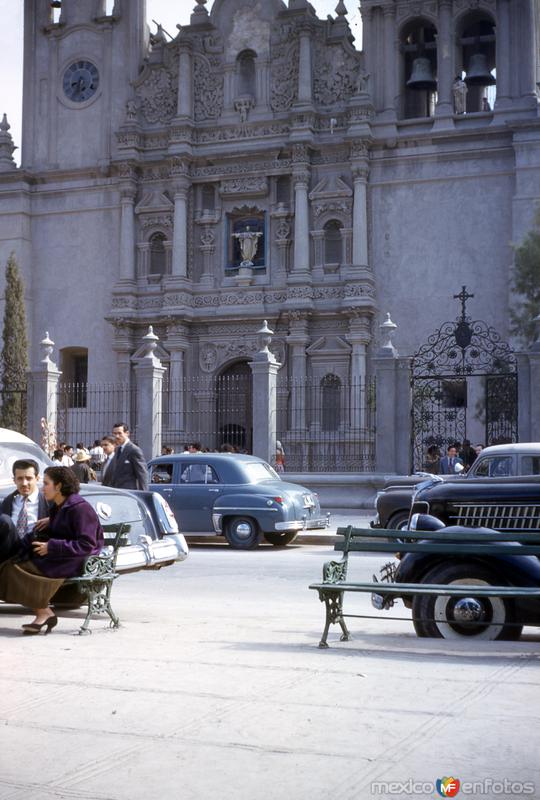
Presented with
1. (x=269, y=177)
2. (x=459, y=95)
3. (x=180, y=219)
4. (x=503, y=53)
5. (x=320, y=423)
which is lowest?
(x=320, y=423)

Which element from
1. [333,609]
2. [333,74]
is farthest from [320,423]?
[333,609]

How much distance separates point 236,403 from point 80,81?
47.6 ft

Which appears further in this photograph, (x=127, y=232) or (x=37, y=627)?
(x=127, y=232)

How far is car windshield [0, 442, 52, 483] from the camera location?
34.1 feet

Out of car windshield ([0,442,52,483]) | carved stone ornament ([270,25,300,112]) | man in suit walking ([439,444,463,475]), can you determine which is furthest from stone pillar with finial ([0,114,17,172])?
car windshield ([0,442,52,483])

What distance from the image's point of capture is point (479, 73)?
119ft

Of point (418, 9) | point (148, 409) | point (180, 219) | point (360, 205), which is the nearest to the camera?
point (148, 409)

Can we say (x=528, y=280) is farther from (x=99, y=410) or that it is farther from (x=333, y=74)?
(x=99, y=410)

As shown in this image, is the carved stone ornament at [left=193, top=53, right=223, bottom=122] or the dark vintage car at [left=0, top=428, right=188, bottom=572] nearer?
the dark vintage car at [left=0, top=428, right=188, bottom=572]

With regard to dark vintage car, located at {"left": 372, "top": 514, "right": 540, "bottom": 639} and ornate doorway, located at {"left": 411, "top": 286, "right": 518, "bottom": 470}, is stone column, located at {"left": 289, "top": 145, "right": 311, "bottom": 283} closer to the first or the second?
ornate doorway, located at {"left": 411, "top": 286, "right": 518, "bottom": 470}

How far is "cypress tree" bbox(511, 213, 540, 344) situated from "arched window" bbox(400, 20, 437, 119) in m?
7.37

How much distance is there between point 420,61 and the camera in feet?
120

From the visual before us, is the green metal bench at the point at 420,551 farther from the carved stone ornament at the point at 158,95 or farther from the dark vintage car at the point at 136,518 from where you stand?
the carved stone ornament at the point at 158,95

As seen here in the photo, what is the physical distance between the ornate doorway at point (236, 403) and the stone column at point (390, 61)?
33.6 feet
